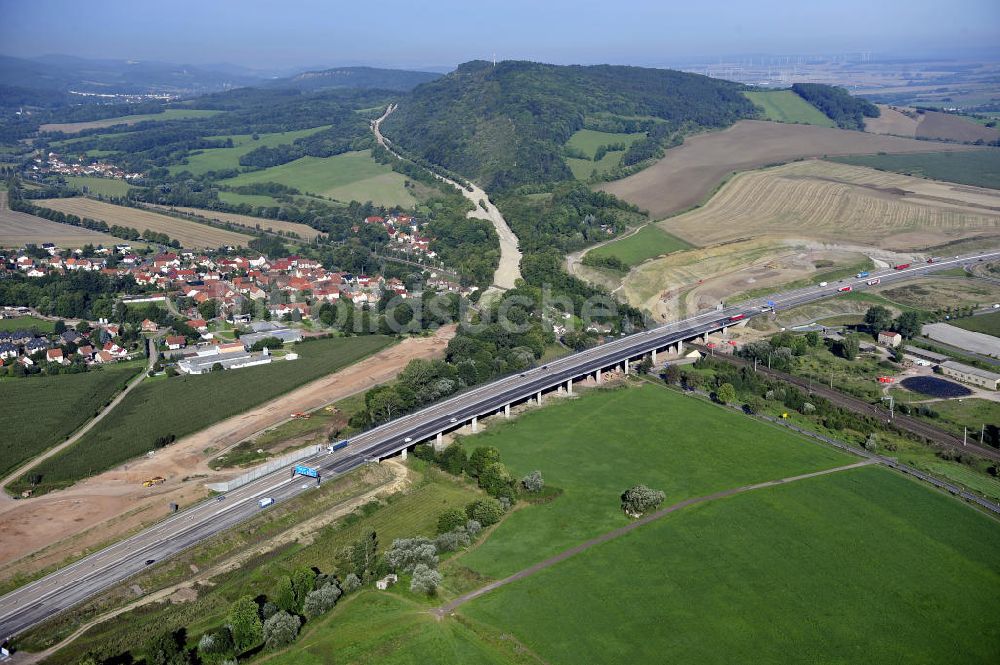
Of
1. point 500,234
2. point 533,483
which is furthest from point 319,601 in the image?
point 500,234

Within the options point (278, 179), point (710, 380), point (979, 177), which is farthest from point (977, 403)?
point (278, 179)

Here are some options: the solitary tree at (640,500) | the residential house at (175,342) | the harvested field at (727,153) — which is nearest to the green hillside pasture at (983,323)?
the solitary tree at (640,500)

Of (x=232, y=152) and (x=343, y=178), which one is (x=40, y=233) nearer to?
(x=343, y=178)

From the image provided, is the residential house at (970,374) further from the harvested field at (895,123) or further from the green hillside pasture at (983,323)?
the harvested field at (895,123)

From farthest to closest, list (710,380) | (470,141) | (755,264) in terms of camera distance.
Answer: (470,141) < (755,264) < (710,380)

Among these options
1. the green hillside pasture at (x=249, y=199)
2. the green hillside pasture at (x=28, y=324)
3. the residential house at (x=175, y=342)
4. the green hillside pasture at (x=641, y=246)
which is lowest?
the residential house at (x=175, y=342)

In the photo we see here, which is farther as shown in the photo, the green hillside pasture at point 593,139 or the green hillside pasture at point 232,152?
the green hillside pasture at point 232,152

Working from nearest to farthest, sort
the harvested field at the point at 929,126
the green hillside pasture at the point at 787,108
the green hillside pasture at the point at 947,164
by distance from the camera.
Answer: the green hillside pasture at the point at 947,164 → the harvested field at the point at 929,126 → the green hillside pasture at the point at 787,108

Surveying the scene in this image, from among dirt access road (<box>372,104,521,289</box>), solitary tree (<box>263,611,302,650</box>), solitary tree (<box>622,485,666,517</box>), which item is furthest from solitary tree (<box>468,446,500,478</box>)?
dirt access road (<box>372,104,521,289</box>)

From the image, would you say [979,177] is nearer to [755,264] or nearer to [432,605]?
[755,264]
